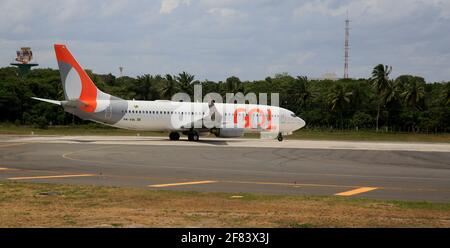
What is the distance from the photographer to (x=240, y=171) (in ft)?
84.3

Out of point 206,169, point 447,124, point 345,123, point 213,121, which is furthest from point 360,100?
point 206,169

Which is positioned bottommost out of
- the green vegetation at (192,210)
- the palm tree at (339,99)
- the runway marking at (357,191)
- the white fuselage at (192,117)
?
the runway marking at (357,191)

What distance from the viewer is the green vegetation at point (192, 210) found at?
1259 cm

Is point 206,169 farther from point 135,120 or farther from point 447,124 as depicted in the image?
point 447,124

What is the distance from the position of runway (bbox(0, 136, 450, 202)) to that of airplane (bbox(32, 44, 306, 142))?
9.59 meters

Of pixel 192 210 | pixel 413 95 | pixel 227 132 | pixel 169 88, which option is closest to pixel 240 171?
pixel 192 210

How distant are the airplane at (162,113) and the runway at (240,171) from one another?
9593 mm

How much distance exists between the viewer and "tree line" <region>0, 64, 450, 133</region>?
292ft

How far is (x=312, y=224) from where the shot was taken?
12.6 meters

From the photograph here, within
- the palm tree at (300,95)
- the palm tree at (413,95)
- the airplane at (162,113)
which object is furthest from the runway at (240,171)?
the palm tree at (300,95)

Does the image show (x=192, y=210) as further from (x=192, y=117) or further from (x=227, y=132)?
(x=192, y=117)

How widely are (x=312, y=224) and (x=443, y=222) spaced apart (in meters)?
3.06

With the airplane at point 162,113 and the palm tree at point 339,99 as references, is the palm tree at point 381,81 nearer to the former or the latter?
the palm tree at point 339,99

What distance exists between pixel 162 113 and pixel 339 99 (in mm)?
58294
